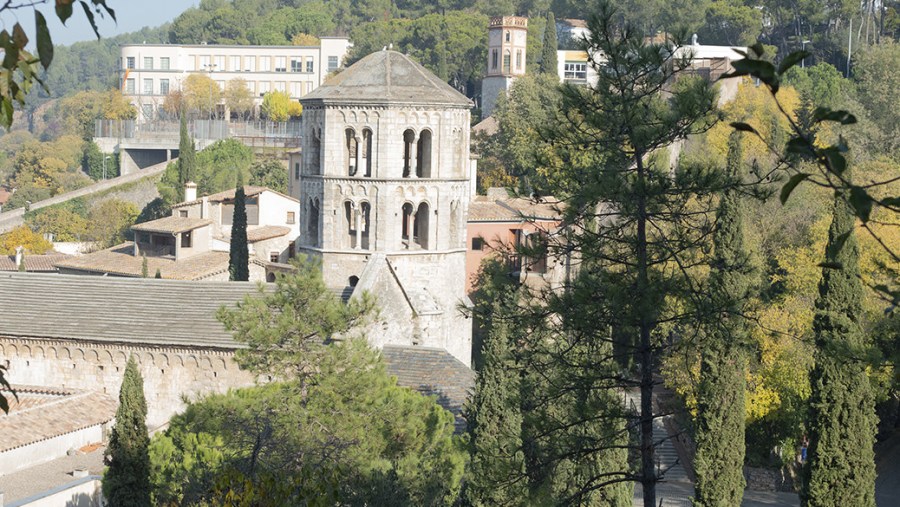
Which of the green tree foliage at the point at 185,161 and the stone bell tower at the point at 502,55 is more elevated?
the stone bell tower at the point at 502,55

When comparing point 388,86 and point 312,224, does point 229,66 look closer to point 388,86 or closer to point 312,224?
point 312,224

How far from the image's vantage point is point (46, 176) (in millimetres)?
88062

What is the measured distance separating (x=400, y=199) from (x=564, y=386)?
55.8ft

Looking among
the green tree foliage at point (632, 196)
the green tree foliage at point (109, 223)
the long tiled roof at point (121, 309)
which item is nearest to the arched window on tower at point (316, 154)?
the long tiled roof at point (121, 309)

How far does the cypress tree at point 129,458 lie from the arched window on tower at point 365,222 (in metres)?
10.6

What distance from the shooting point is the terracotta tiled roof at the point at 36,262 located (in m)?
50.5

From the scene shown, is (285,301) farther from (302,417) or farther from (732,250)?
(732,250)

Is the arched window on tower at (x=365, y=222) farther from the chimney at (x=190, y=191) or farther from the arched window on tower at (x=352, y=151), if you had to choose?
the chimney at (x=190, y=191)

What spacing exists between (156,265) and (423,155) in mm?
20493

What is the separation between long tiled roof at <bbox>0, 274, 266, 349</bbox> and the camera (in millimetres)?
26359

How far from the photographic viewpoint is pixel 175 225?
166 ft

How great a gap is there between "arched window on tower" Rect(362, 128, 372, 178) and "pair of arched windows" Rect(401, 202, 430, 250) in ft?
3.85

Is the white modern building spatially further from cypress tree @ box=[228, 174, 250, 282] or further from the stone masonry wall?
the stone masonry wall

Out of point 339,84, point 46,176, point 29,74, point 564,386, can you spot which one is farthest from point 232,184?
point 29,74
